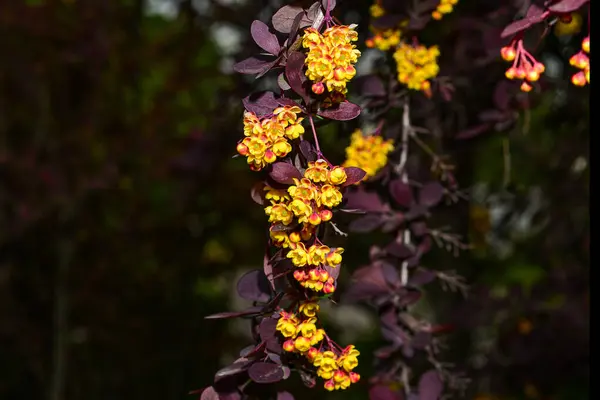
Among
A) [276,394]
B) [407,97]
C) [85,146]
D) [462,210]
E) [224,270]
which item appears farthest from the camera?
[224,270]

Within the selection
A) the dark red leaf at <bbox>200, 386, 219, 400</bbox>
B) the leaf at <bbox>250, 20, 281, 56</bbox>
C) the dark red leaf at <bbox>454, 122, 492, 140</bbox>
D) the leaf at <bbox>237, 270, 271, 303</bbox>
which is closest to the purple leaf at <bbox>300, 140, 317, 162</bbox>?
the leaf at <bbox>250, 20, 281, 56</bbox>

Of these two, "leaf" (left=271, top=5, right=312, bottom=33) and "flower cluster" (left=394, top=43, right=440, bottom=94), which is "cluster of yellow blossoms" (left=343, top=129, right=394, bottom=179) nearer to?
"flower cluster" (left=394, top=43, right=440, bottom=94)

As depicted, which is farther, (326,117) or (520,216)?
(520,216)

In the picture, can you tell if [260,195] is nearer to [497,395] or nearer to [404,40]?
[404,40]

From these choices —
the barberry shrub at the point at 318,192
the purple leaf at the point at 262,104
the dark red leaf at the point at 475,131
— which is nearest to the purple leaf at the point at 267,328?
the barberry shrub at the point at 318,192

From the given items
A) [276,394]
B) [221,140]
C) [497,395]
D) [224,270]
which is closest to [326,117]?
[276,394]

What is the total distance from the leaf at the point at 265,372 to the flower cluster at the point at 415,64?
20.6 inches

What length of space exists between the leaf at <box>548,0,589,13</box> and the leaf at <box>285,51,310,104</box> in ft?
0.95

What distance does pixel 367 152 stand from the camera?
124 cm

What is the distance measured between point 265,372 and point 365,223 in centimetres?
39

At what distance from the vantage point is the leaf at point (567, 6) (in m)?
0.88

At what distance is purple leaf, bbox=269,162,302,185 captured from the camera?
0.87m

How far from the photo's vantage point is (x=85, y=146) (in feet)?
8.39

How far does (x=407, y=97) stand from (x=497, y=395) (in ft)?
4.36
